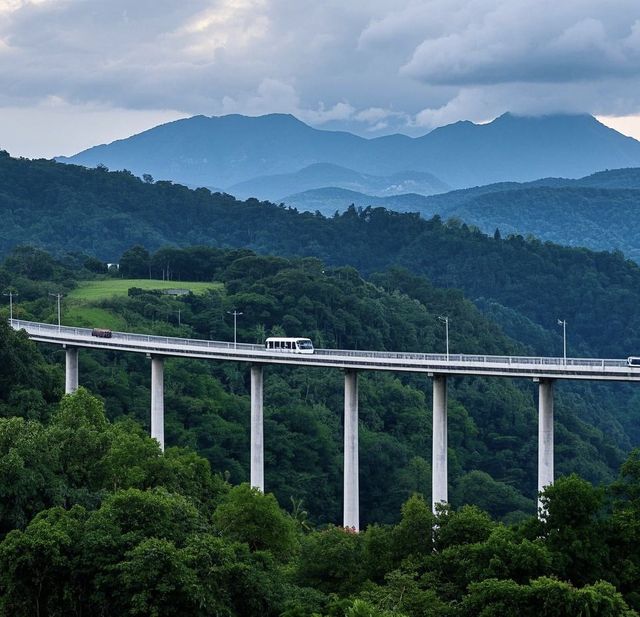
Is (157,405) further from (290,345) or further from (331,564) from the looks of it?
(331,564)

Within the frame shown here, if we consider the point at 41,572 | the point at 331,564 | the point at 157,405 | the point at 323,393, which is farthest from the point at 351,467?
the point at 323,393

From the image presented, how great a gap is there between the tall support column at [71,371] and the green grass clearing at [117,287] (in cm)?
3797

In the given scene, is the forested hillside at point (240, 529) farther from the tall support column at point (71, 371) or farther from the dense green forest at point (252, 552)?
the tall support column at point (71, 371)

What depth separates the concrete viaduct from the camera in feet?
197

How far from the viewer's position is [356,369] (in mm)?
70625

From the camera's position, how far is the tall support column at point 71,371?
85250mm

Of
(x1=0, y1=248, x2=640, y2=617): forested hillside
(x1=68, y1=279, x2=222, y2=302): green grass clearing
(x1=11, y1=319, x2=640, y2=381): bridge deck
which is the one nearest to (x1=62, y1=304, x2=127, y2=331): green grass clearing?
(x1=68, y1=279, x2=222, y2=302): green grass clearing

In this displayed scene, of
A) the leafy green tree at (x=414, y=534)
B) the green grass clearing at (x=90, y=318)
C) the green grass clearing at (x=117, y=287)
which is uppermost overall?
the green grass clearing at (x=117, y=287)

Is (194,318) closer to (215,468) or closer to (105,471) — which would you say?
(215,468)

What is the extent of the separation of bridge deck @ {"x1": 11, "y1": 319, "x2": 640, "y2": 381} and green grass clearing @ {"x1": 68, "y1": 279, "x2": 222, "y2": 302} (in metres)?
33.0

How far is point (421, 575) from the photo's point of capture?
44.8m

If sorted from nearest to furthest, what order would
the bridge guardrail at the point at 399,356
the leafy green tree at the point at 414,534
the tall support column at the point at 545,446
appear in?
the leafy green tree at the point at 414,534
the tall support column at the point at 545,446
the bridge guardrail at the point at 399,356

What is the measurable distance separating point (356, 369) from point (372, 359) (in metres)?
2.01

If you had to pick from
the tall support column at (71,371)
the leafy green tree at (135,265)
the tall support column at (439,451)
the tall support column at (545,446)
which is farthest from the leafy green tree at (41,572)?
the leafy green tree at (135,265)
